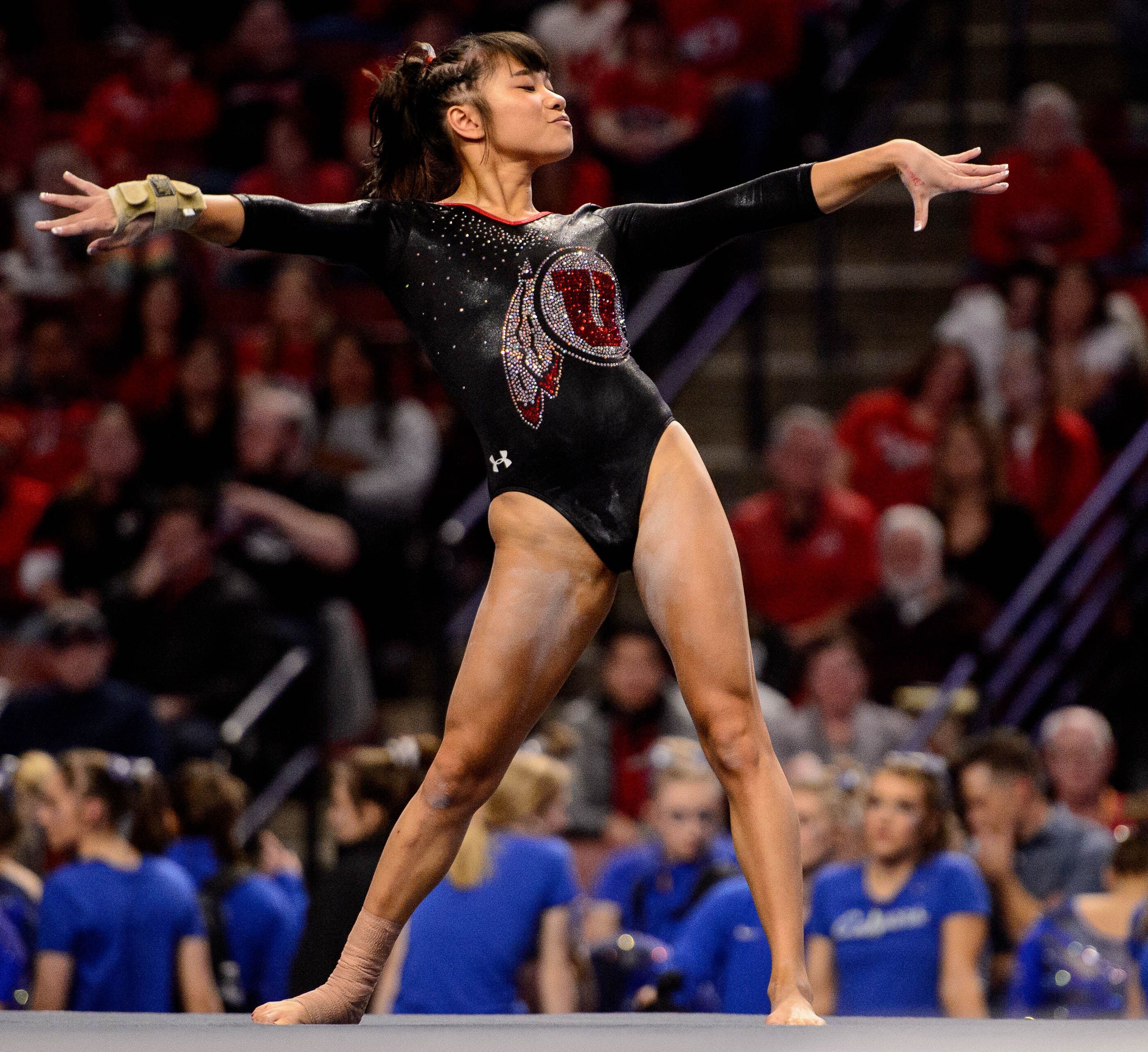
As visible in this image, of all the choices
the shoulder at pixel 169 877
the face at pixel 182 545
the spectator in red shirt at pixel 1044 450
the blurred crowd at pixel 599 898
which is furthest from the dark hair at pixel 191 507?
the spectator in red shirt at pixel 1044 450

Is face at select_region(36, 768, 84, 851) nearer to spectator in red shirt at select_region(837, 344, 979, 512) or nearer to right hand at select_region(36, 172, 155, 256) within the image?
right hand at select_region(36, 172, 155, 256)

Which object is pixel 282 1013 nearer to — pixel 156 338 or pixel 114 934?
pixel 114 934

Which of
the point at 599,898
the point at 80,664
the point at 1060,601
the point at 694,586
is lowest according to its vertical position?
the point at 599,898

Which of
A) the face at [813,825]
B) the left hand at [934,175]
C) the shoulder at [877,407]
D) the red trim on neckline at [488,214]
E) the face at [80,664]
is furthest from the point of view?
the shoulder at [877,407]

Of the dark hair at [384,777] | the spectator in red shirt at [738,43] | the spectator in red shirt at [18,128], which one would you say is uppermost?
the spectator in red shirt at [738,43]

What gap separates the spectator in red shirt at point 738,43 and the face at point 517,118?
18.1ft

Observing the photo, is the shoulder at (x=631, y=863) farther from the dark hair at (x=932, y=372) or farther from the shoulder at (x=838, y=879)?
the dark hair at (x=932, y=372)

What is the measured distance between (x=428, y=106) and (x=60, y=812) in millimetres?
2997

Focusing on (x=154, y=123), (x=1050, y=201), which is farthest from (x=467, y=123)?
(x=154, y=123)

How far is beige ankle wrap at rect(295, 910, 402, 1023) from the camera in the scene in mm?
3395

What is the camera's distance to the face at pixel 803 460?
24.8ft

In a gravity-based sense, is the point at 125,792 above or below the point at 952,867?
above

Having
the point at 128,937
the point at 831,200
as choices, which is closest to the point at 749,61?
the point at 128,937

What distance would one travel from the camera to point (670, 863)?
5844 mm
